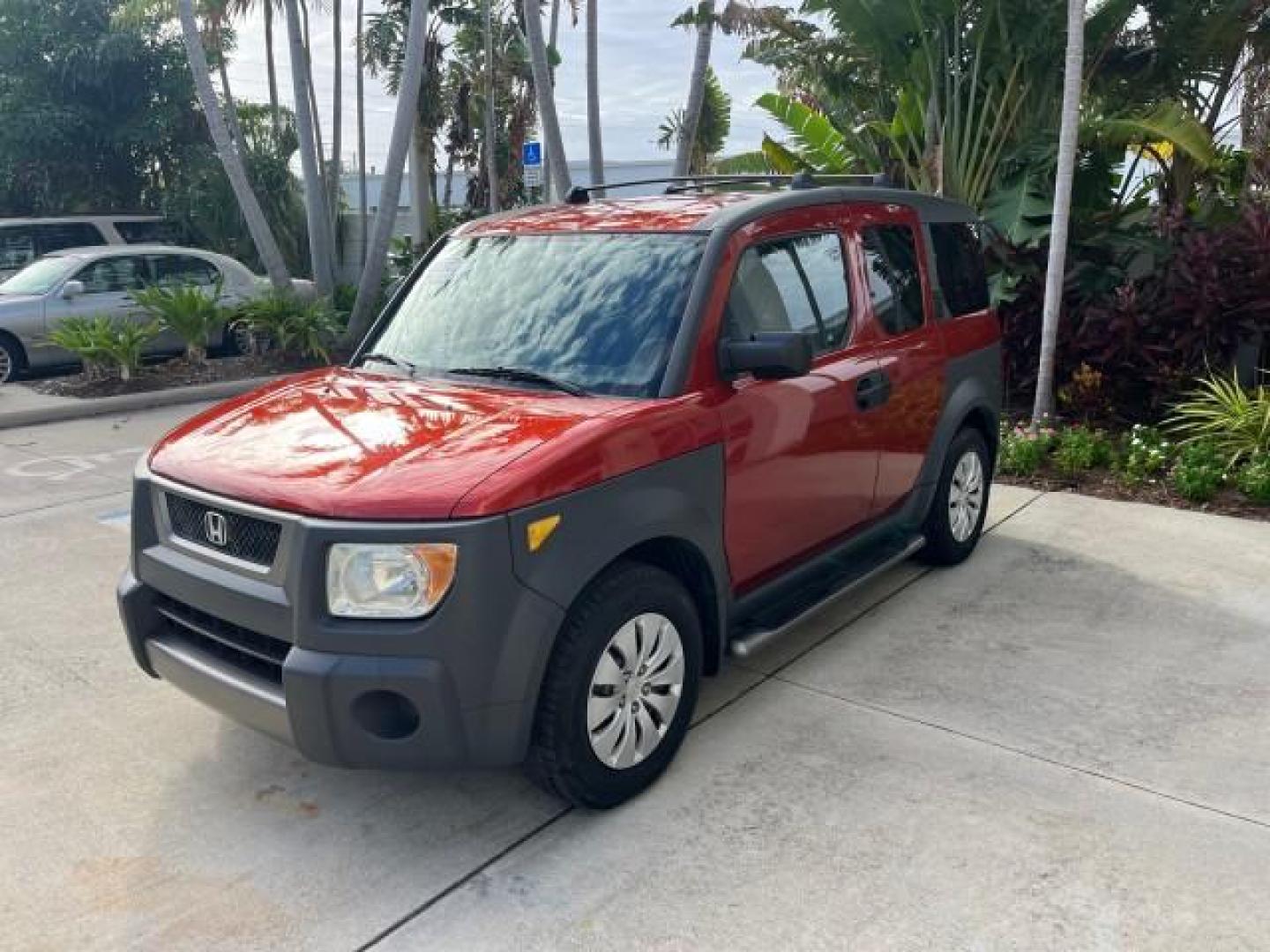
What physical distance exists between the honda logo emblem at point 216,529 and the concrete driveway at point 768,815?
890 mm

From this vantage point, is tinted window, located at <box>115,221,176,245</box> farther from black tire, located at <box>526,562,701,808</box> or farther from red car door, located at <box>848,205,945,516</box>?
black tire, located at <box>526,562,701,808</box>

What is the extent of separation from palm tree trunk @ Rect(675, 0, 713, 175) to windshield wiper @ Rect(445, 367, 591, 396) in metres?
8.41

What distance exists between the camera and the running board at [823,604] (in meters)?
3.72

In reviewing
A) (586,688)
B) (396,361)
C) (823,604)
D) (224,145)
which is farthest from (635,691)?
(224,145)

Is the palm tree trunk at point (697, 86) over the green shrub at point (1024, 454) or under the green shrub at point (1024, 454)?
over

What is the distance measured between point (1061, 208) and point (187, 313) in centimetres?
843

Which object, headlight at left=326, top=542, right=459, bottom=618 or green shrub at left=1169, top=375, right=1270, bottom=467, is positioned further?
green shrub at left=1169, top=375, right=1270, bottom=467

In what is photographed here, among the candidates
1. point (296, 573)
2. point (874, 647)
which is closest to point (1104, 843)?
point (874, 647)

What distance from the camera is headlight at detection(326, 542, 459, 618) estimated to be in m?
2.78

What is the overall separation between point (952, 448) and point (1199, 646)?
1397 millimetres

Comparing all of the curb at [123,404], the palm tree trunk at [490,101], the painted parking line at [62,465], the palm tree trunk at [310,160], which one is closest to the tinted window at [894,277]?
the painted parking line at [62,465]

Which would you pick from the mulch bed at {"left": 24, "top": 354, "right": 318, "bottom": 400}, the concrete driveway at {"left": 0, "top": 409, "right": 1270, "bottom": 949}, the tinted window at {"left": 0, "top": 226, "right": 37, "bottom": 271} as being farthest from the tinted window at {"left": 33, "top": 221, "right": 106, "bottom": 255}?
the concrete driveway at {"left": 0, "top": 409, "right": 1270, "bottom": 949}

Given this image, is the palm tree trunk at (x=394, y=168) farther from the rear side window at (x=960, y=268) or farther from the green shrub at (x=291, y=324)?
the rear side window at (x=960, y=268)

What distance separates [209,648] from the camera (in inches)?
127
